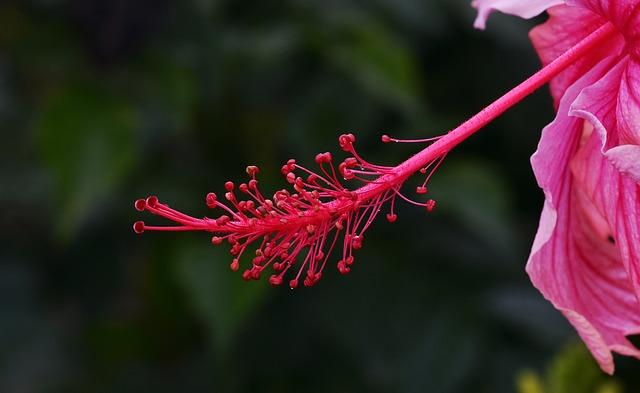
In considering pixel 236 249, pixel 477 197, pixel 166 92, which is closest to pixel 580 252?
pixel 236 249

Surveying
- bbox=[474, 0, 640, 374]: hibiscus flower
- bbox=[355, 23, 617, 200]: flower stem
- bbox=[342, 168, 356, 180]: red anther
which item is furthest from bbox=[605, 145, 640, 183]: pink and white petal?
bbox=[342, 168, 356, 180]: red anther

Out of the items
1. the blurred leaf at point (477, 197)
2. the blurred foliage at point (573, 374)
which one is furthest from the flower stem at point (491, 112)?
the blurred leaf at point (477, 197)

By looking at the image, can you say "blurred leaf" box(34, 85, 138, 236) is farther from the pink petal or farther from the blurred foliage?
the pink petal

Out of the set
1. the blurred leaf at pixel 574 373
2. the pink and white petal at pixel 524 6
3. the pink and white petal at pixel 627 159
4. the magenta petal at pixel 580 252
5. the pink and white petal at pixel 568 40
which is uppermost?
the pink and white petal at pixel 524 6

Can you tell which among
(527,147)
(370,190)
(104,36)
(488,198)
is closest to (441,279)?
(488,198)

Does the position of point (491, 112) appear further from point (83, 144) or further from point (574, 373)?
point (83, 144)

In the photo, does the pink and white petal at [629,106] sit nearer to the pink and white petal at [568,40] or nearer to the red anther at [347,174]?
the pink and white petal at [568,40]
